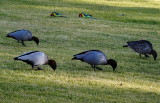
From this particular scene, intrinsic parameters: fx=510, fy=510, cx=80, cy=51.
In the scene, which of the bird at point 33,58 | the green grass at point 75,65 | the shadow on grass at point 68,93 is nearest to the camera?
the shadow on grass at point 68,93

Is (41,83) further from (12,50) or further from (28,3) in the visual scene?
(28,3)

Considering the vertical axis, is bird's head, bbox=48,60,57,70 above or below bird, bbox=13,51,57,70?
below

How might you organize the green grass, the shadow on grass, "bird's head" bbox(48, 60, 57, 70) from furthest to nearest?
"bird's head" bbox(48, 60, 57, 70) → the green grass → the shadow on grass

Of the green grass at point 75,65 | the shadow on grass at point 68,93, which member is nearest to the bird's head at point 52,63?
the green grass at point 75,65

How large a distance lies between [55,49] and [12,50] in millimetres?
1809

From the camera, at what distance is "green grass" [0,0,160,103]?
9.77 metres

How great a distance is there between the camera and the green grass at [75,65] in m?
9.77

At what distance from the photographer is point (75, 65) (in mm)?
13992

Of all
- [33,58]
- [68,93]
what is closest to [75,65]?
[33,58]

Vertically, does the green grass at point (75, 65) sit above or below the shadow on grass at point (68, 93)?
below

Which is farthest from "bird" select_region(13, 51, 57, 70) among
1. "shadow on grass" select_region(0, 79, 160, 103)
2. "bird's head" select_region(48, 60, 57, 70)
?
"shadow on grass" select_region(0, 79, 160, 103)

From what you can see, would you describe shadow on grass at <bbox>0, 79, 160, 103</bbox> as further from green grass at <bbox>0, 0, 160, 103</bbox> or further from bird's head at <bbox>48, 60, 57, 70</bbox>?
bird's head at <bbox>48, 60, 57, 70</bbox>

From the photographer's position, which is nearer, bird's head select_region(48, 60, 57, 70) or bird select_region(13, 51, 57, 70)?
bird select_region(13, 51, 57, 70)

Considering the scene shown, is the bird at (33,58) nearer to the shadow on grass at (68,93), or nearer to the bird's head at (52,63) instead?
the bird's head at (52,63)
